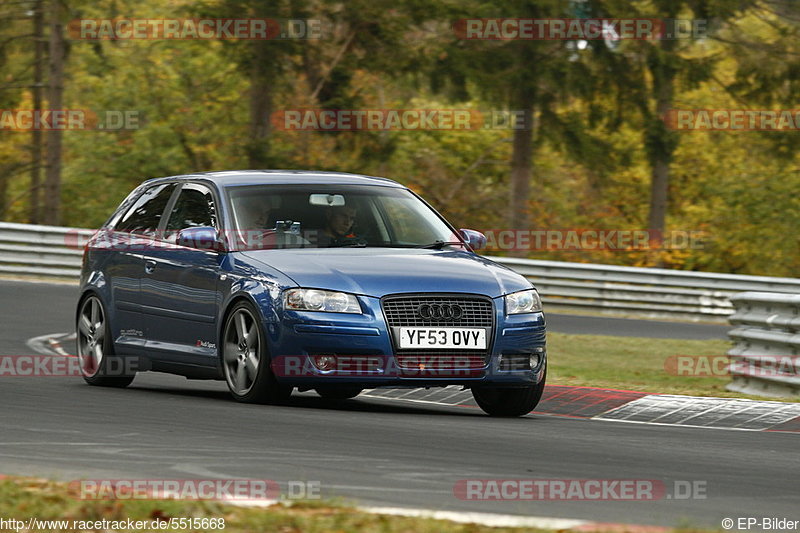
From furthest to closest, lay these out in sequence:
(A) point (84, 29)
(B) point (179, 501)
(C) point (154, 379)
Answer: (A) point (84, 29), (C) point (154, 379), (B) point (179, 501)

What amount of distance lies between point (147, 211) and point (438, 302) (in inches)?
130

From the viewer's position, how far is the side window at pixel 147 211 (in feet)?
38.6

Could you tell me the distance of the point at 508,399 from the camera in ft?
34.6

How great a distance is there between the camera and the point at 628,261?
40.3 metres

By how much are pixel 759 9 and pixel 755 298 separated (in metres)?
24.8

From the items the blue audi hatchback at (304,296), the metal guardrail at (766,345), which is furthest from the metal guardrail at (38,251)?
the metal guardrail at (766,345)

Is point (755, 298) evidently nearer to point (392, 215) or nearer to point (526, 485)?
point (392, 215)

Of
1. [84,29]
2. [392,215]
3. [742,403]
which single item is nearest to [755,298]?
[742,403]

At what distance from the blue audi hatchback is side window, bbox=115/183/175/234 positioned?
0.02 metres

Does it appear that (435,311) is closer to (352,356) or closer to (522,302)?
(352,356)
